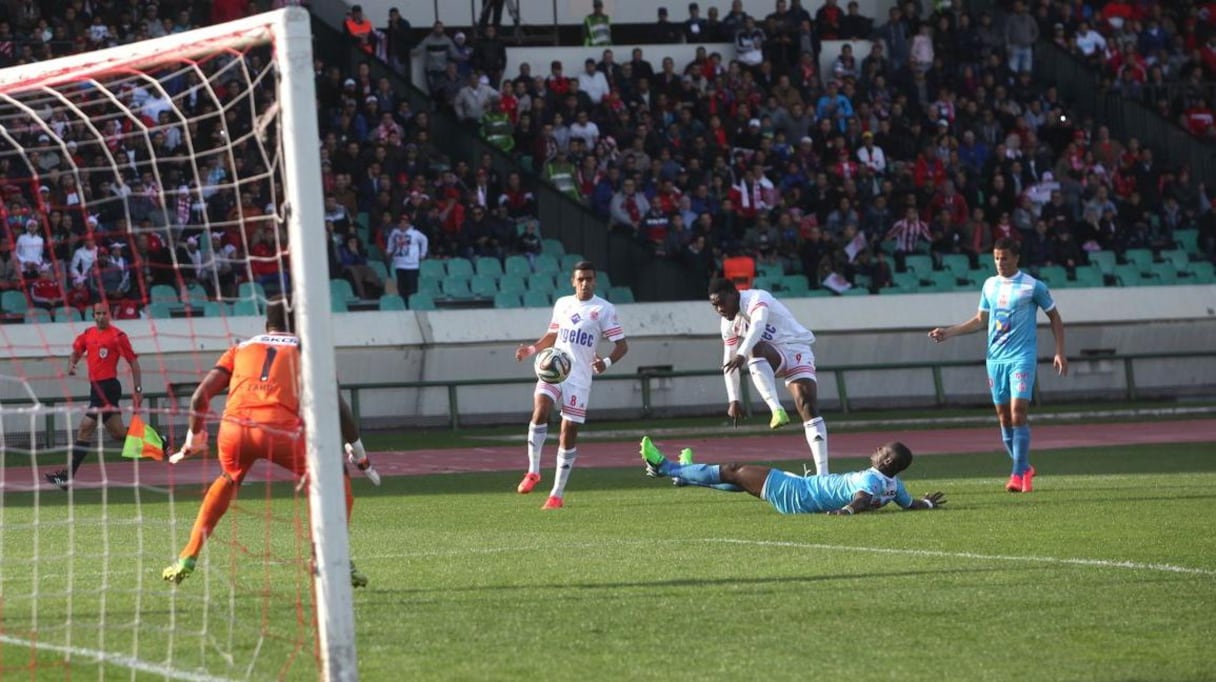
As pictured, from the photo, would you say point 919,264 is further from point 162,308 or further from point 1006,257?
point 1006,257

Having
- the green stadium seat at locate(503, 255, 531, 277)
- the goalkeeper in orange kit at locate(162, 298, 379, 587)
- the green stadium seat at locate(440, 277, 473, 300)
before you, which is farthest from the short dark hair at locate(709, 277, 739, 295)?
the green stadium seat at locate(503, 255, 531, 277)

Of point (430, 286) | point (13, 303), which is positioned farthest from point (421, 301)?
point (13, 303)

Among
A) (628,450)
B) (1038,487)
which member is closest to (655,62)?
(628,450)

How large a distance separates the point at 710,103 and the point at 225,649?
1016 inches

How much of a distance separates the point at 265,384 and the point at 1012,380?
322 inches

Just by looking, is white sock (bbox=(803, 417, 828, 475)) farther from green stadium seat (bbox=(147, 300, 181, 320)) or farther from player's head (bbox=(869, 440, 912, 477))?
green stadium seat (bbox=(147, 300, 181, 320))

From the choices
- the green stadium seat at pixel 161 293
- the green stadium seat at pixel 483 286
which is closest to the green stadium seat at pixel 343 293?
the green stadium seat at pixel 483 286

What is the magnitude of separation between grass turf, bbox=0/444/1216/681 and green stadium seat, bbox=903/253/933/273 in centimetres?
1561

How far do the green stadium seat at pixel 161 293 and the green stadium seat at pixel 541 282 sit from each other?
18.9 ft

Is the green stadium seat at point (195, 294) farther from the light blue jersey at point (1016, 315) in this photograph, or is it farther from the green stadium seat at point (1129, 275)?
the green stadium seat at point (1129, 275)

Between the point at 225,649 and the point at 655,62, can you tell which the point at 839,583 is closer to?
the point at 225,649

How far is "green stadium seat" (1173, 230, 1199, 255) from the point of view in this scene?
3391 cm

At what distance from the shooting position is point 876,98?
34.5 metres

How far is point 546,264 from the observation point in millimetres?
29156
